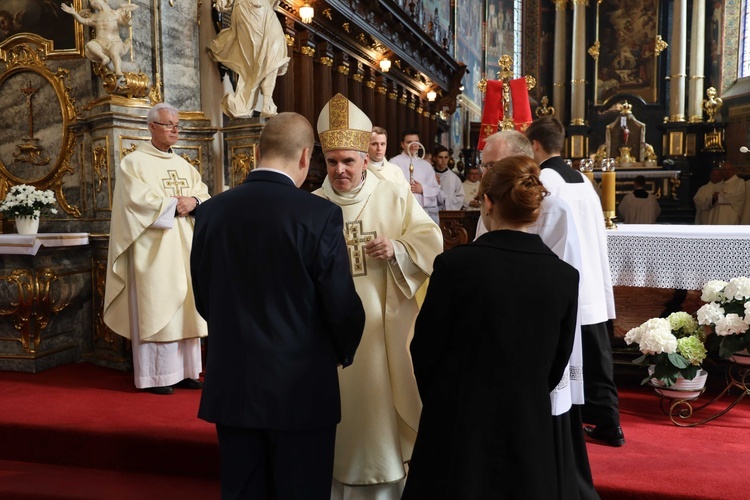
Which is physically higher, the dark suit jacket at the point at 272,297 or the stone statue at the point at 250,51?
the stone statue at the point at 250,51

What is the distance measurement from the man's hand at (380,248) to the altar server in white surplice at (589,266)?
902mm

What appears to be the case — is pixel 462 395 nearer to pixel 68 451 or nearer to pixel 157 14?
pixel 68 451

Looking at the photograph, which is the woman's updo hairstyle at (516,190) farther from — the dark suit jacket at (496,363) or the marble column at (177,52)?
the marble column at (177,52)

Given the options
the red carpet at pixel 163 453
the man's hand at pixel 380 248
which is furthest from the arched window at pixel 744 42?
the man's hand at pixel 380 248

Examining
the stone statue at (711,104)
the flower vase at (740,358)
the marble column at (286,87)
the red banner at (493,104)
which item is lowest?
the flower vase at (740,358)

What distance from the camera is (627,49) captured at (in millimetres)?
22250

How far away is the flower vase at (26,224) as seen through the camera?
5496mm

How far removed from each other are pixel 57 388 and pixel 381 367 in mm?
3006

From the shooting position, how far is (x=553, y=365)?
235 cm

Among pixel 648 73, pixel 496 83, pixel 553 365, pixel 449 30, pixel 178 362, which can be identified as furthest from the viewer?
pixel 648 73

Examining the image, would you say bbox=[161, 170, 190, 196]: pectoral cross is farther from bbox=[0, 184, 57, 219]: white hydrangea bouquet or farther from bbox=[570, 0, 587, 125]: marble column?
bbox=[570, 0, 587, 125]: marble column

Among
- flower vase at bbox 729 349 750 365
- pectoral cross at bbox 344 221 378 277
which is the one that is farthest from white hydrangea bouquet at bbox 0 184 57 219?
flower vase at bbox 729 349 750 365

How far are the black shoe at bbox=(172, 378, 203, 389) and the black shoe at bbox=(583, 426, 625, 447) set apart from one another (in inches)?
107

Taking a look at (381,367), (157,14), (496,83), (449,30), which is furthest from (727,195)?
(381,367)
